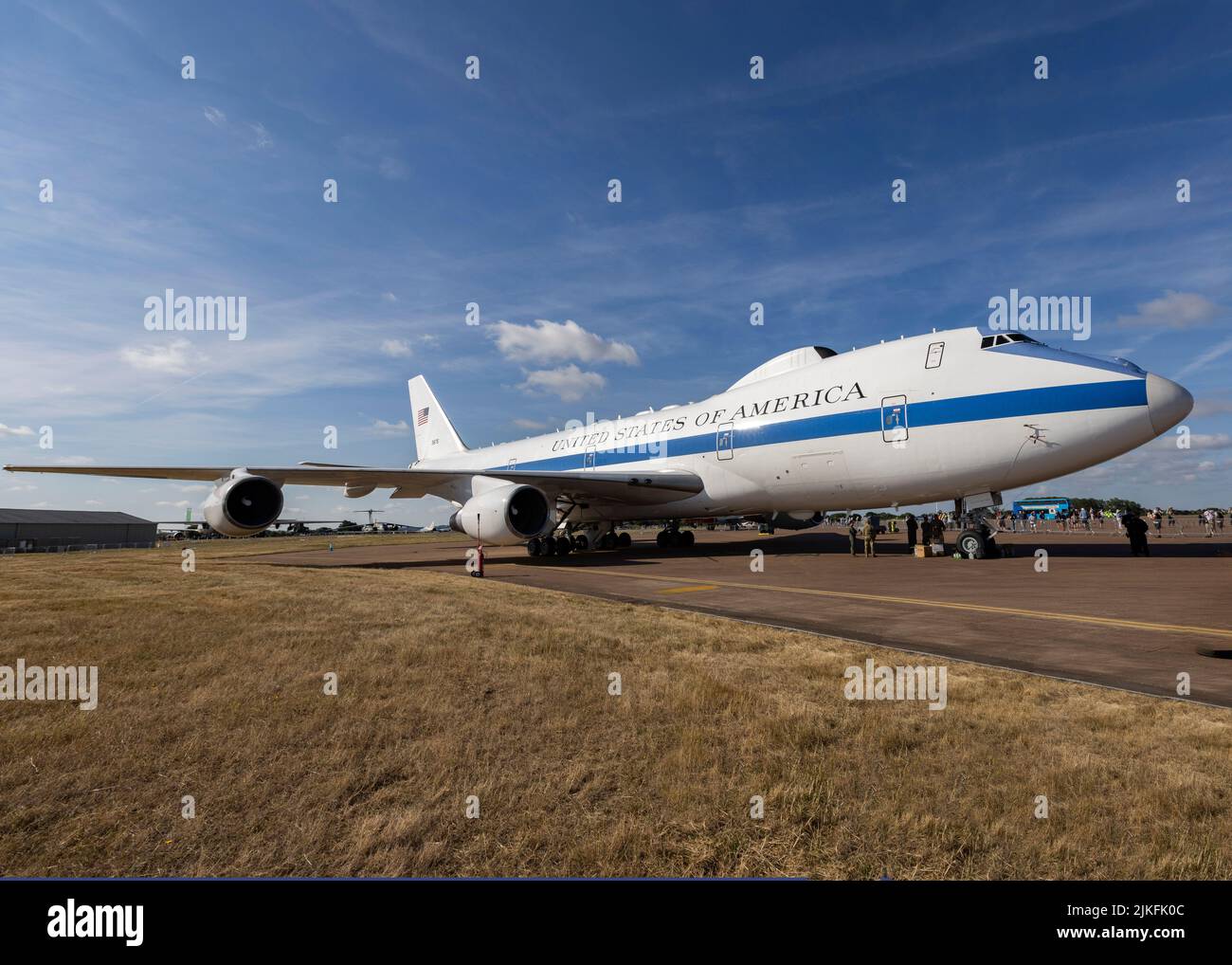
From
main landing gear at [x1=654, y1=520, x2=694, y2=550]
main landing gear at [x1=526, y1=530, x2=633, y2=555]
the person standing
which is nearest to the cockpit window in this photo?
the person standing

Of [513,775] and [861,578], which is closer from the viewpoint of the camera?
Result: [513,775]

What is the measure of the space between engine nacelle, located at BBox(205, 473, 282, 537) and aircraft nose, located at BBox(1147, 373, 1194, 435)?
78.3 ft

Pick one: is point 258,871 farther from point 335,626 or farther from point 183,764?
point 335,626

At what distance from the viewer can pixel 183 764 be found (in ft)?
11.1

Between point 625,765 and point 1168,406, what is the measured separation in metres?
16.9

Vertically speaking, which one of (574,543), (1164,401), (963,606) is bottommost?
(574,543)

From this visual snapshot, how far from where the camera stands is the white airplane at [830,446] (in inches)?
561

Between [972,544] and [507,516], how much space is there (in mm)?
14789

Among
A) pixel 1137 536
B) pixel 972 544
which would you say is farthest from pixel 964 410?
pixel 1137 536

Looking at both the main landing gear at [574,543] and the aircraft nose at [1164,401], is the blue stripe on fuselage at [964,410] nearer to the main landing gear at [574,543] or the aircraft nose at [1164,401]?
the aircraft nose at [1164,401]

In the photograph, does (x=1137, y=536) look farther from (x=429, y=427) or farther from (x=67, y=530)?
(x=67, y=530)

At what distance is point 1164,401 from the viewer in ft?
44.5

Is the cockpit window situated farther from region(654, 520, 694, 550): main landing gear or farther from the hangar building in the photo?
the hangar building
